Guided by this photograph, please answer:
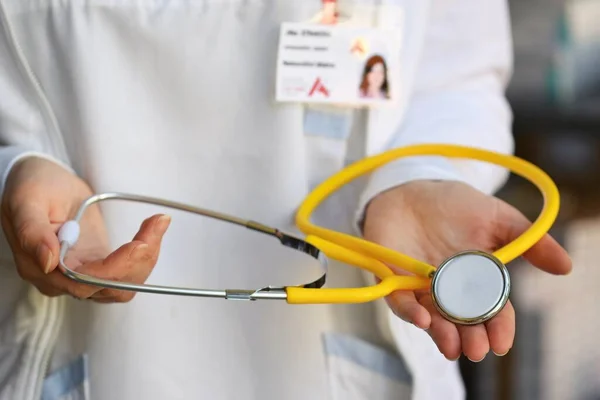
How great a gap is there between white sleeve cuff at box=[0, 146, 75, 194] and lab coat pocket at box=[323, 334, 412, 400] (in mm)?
266

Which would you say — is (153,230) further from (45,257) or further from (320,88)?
(320,88)

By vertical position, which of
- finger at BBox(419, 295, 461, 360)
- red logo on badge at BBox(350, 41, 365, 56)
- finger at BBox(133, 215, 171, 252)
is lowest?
finger at BBox(419, 295, 461, 360)

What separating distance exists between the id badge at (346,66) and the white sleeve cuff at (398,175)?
0.18 feet

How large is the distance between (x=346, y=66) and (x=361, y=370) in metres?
0.25

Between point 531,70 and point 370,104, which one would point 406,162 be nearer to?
point 370,104

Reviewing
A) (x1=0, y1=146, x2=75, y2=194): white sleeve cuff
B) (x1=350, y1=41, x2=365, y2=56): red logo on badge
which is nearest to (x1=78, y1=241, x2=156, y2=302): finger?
(x1=0, y1=146, x2=75, y2=194): white sleeve cuff

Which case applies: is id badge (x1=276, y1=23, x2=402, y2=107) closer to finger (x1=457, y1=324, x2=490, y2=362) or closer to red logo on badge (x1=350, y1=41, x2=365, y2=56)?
red logo on badge (x1=350, y1=41, x2=365, y2=56)

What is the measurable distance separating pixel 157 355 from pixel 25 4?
0.30m

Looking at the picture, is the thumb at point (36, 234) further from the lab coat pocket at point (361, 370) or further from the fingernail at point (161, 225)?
the lab coat pocket at point (361, 370)

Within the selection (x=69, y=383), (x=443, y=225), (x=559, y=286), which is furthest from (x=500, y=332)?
(x=559, y=286)

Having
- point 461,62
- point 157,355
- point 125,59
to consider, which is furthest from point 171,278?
point 461,62

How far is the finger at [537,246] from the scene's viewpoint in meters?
0.55

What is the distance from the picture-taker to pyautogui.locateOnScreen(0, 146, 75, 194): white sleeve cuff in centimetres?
61

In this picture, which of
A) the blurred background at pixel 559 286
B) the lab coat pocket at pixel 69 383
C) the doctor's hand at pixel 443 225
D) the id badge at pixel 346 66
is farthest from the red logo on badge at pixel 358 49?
the blurred background at pixel 559 286
